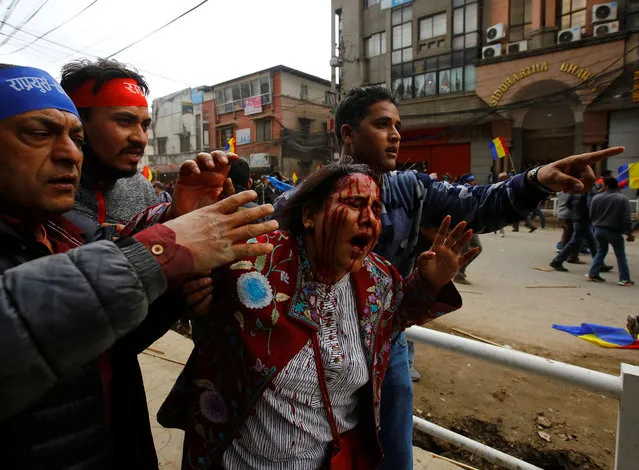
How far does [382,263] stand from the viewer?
1596 millimetres

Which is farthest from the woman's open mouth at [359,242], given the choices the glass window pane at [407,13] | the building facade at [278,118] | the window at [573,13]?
the building facade at [278,118]

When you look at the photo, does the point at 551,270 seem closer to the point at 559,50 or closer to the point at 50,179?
the point at 50,179

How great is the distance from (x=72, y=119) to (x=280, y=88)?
29275 millimetres

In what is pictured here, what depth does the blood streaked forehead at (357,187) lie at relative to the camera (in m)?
1.40

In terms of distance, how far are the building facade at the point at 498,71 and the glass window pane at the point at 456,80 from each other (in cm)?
4

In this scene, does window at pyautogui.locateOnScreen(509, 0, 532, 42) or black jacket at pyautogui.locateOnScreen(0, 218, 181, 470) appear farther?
window at pyautogui.locateOnScreen(509, 0, 532, 42)

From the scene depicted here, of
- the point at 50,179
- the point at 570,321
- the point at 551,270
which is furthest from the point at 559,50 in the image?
the point at 50,179

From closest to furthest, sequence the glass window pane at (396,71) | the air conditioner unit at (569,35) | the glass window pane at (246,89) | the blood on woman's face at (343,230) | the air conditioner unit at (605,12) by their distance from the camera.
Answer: the blood on woman's face at (343,230)
the air conditioner unit at (605,12)
the air conditioner unit at (569,35)
the glass window pane at (396,71)
the glass window pane at (246,89)

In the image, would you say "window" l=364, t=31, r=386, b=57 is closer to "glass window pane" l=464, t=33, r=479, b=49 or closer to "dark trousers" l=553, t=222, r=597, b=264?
"glass window pane" l=464, t=33, r=479, b=49

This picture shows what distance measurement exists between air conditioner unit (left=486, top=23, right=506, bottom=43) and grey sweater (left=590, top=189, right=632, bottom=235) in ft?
42.5

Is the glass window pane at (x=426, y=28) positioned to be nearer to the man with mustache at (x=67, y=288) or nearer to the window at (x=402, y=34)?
the window at (x=402, y=34)

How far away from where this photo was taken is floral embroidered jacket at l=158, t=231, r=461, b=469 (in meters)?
1.21

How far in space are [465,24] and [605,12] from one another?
561 centimetres

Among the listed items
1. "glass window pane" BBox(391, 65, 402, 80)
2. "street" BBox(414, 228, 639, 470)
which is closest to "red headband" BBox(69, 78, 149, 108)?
"street" BBox(414, 228, 639, 470)
